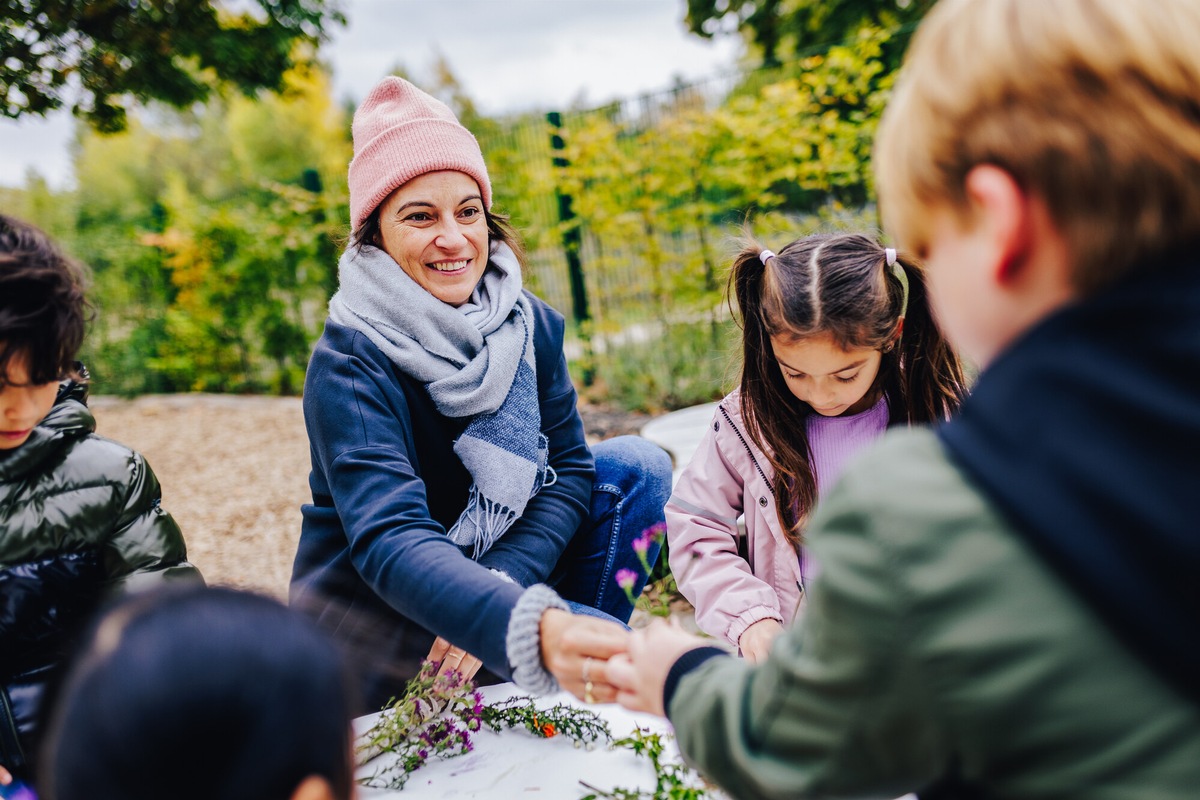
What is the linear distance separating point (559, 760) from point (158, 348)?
8233 millimetres

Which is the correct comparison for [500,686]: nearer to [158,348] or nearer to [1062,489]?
[1062,489]

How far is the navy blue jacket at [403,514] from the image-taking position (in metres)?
1.69

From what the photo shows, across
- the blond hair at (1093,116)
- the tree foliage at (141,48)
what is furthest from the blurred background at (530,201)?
the blond hair at (1093,116)

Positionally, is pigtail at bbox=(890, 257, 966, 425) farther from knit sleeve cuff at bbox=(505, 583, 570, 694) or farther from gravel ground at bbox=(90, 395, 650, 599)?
gravel ground at bbox=(90, 395, 650, 599)

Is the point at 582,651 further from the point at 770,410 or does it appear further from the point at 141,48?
the point at 141,48

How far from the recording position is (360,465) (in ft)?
6.40

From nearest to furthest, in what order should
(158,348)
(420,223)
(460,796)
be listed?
(460,796) → (420,223) → (158,348)

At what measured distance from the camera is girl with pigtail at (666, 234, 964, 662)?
81.7 inches

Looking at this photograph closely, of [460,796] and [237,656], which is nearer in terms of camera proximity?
[237,656]

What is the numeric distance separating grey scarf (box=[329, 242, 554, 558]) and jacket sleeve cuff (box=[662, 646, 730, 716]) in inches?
43.9

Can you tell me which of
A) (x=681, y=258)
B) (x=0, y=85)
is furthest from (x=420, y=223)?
(x=0, y=85)

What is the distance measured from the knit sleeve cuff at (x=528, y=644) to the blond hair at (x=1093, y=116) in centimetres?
106

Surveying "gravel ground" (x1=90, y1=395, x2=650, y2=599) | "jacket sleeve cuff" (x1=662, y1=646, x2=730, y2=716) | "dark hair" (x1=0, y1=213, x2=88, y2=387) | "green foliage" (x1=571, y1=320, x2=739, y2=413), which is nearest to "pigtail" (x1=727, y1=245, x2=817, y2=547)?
"jacket sleeve cuff" (x1=662, y1=646, x2=730, y2=716)

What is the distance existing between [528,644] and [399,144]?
138 cm
